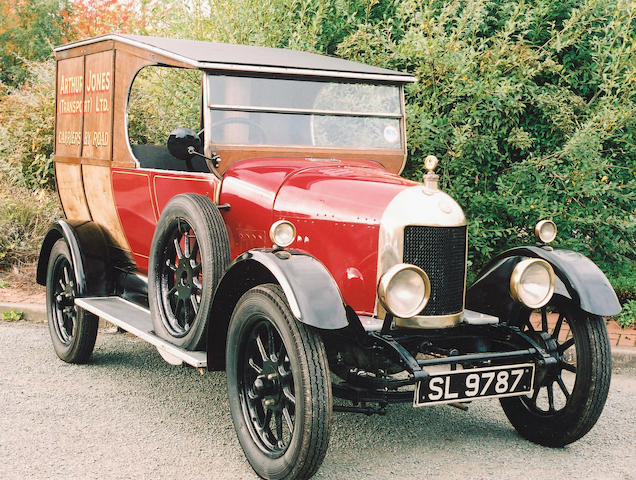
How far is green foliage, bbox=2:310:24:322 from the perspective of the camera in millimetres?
6688

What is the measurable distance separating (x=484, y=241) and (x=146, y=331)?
317cm

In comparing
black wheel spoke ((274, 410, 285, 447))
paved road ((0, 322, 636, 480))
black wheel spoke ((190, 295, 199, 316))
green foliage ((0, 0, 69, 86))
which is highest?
green foliage ((0, 0, 69, 86))

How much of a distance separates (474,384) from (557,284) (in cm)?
80

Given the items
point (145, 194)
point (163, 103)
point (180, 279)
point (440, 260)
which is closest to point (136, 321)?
point (180, 279)

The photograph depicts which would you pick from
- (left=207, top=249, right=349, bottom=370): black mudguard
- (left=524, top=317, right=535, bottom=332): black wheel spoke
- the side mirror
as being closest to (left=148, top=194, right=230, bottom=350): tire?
(left=207, top=249, right=349, bottom=370): black mudguard

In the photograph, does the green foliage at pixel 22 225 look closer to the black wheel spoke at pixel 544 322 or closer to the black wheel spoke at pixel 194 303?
the black wheel spoke at pixel 194 303

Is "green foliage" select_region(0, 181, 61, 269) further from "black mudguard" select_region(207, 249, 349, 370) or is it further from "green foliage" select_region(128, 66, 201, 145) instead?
"black mudguard" select_region(207, 249, 349, 370)

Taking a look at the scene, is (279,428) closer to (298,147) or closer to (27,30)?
(298,147)

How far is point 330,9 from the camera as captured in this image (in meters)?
6.91

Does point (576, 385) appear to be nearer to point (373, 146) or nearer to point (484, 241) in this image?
point (373, 146)

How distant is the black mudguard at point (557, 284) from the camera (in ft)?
12.4

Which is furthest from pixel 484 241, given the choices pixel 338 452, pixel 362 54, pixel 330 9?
pixel 338 452

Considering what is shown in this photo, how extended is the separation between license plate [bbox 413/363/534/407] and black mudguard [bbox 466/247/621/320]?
48 centimetres

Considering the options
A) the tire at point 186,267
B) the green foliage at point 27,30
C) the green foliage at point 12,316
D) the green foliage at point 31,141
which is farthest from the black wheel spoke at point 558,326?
the green foliage at point 27,30
